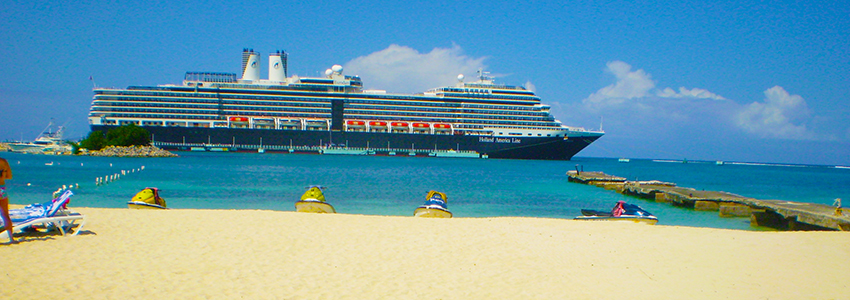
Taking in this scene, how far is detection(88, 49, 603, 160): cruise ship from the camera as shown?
2520 inches

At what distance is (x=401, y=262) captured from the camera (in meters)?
6.55

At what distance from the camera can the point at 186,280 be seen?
5.40 m

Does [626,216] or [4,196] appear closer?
[4,196]

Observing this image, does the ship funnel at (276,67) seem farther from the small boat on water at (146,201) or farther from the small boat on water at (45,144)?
the small boat on water at (146,201)

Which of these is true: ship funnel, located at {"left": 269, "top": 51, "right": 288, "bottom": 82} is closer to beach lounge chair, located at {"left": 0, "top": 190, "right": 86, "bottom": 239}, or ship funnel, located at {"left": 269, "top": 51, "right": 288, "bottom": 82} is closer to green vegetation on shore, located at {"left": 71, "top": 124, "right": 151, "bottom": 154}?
green vegetation on shore, located at {"left": 71, "top": 124, "right": 151, "bottom": 154}

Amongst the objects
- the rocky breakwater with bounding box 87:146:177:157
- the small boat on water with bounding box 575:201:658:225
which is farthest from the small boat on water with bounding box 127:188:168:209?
the rocky breakwater with bounding box 87:146:177:157

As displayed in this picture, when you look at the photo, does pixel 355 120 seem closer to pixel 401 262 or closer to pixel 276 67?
pixel 276 67

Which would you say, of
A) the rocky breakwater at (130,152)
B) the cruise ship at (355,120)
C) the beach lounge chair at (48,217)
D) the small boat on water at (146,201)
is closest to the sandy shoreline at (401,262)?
the beach lounge chair at (48,217)

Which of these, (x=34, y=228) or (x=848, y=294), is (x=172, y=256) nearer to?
(x=34, y=228)

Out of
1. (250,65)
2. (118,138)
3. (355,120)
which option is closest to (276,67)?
(250,65)

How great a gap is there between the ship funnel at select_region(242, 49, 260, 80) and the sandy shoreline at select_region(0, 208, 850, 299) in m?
66.1

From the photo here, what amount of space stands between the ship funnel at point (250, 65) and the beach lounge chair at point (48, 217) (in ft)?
221

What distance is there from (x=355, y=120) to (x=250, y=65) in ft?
58.5

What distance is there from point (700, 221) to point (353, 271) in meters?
12.0
